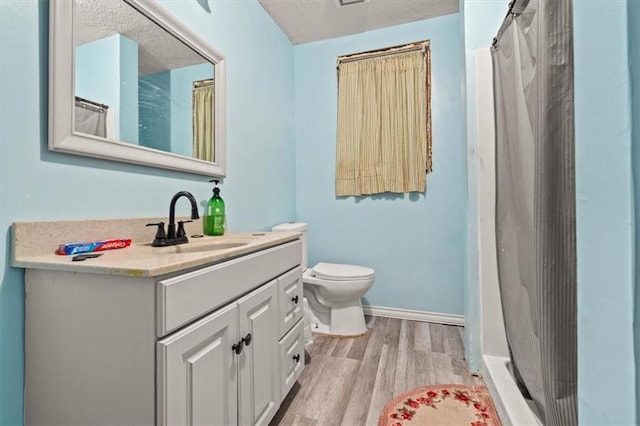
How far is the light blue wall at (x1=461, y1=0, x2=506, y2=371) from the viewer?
1601 millimetres

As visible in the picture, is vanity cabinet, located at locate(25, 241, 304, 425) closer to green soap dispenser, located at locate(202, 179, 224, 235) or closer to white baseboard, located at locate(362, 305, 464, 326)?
green soap dispenser, located at locate(202, 179, 224, 235)

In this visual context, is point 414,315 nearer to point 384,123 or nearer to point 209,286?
point 384,123

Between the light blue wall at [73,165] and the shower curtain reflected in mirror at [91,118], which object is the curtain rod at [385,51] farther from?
the shower curtain reflected in mirror at [91,118]

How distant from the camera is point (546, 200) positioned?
2.99 feet

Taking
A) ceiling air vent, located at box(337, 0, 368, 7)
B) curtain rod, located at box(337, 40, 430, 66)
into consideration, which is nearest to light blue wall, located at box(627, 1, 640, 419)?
ceiling air vent, located at box(337, 0, 368, 7)

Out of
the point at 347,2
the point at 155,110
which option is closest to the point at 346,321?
the point at 155,110

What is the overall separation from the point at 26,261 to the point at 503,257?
1831 millimetres

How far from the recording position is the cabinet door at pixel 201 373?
0.66 meters

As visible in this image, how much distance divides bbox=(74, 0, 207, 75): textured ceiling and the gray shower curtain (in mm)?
1443

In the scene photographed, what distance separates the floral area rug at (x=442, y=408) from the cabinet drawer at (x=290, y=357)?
415mm

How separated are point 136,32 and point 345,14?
61.6 inches

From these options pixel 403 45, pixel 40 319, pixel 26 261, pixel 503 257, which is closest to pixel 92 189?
pixel 26 261

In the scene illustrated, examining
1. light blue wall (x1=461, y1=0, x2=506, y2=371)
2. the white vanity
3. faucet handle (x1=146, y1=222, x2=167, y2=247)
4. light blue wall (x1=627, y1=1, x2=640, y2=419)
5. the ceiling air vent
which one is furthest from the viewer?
the ceiling air vent

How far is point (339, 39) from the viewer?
2484 millimetres
